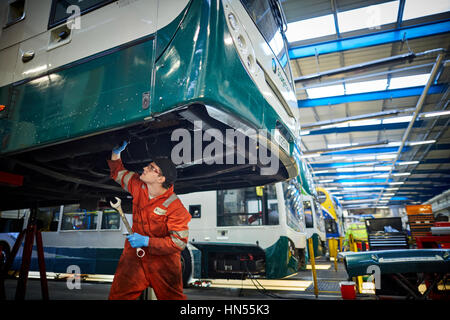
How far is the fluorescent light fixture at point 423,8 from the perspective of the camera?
234 inches

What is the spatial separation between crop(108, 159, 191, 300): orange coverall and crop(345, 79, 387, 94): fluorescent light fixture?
8.85 metres

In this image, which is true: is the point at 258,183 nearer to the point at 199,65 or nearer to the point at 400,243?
the point at 199,65

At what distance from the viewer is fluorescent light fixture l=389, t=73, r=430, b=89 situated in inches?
332

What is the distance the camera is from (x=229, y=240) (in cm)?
511

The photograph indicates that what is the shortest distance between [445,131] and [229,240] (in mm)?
12184

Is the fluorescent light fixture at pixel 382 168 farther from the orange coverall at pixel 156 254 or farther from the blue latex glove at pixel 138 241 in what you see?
the blue latex glove at pixel 138 241

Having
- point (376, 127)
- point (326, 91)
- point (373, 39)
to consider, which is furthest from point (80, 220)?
point (376, 127)

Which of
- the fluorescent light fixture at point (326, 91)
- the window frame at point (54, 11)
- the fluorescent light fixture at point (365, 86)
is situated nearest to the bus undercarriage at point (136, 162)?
the window frame at point (54, 11)

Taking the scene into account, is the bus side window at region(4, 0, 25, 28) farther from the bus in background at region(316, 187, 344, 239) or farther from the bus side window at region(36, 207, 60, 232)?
the bus in background at region(316, 187, 344, 239)

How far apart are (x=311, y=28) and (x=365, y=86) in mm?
3465

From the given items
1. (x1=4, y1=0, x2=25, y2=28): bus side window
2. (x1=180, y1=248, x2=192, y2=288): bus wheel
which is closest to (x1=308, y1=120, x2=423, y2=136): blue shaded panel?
(x1=180, y1=248, x2=192, y2=288): bus wheel

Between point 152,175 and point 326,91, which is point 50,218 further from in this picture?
point 326,91

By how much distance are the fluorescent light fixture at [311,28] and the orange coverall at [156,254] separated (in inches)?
251

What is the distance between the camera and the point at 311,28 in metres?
6.85
